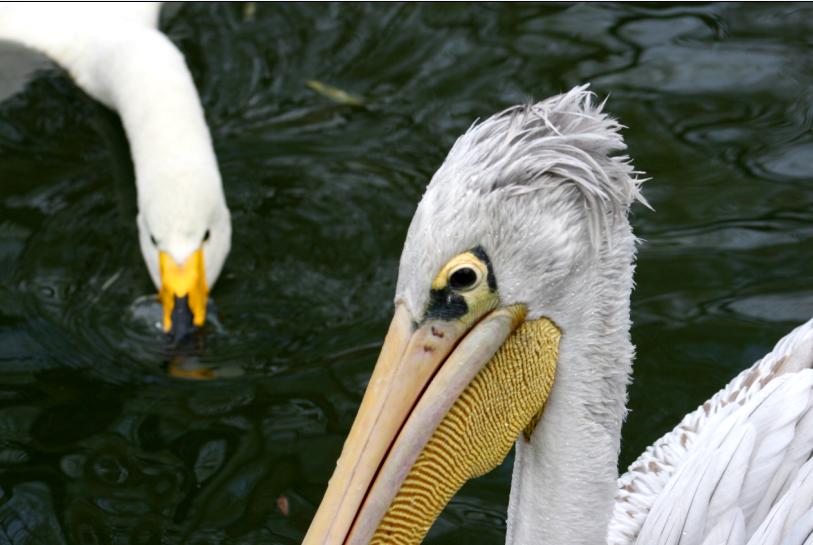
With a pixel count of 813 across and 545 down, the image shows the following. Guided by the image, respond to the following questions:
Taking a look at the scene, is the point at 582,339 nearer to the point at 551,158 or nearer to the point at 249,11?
the point at 551,158

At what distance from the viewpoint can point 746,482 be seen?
2.87 m

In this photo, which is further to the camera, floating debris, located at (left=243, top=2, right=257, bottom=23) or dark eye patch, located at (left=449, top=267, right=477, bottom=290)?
floating debris, located at (left=243, top=2, right=257, bottom=23)

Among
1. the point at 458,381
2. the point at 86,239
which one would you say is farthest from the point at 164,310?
the point at 458,381

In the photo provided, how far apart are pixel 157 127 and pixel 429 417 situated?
2639 millimetres

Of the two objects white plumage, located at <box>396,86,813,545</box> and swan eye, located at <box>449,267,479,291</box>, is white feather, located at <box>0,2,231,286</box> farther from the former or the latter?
swan eye, located at <box>449,267,479,291</box>

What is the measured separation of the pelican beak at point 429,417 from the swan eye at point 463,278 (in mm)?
78

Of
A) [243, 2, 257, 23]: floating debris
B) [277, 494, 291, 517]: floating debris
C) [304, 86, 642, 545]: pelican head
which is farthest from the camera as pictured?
[243, 2, 257, 23]: floating debris

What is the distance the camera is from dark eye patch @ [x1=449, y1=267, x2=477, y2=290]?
7.88 ft

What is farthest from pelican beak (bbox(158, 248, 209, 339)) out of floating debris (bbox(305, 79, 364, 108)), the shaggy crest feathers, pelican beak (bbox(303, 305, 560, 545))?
the shaggy crest feathers

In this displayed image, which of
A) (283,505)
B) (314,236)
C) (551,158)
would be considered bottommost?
(283,505)

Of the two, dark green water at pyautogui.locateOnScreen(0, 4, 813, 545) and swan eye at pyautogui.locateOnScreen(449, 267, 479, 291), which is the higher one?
swan eye at pyautogui.locateOnScreen(449, 267, 479, 291)

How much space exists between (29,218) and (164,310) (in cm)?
84

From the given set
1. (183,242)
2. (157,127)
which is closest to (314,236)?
(183,242)

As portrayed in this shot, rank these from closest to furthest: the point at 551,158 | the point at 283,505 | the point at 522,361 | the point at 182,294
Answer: the point at 551,158 → the point at 522,361 → the point at 283,505 → the point at 182,294
